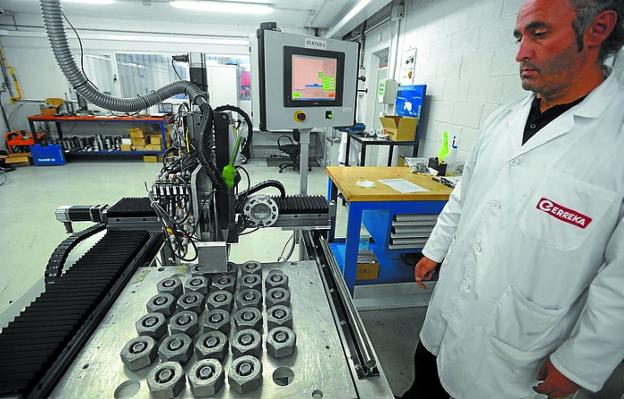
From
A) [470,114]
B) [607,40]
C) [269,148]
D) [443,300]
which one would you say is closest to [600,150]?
[607,40]

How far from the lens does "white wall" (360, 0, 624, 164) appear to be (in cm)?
205

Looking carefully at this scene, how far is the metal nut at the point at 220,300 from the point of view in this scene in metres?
0.77

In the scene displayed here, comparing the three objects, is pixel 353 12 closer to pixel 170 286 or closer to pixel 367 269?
pixel 367 269

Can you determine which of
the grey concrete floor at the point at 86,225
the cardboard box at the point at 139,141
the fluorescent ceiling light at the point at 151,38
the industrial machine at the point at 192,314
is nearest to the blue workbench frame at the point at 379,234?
the grey concrete floor at the point at 86,225

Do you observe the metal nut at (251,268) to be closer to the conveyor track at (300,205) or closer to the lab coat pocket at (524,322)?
the conveyor track at (300,205)

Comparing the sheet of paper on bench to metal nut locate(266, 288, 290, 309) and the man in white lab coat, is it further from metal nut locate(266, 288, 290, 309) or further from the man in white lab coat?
metal nut locate(266, 288, 290, 309)

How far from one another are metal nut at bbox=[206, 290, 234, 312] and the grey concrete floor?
42.9 inches

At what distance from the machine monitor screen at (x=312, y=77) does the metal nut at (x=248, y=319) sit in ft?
3.08

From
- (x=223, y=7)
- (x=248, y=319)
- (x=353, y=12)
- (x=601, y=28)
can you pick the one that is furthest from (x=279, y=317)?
(x=223, y=7)

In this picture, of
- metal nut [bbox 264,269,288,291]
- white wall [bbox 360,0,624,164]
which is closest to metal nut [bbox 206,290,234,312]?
metal nut [bbox 264,269,288,291]

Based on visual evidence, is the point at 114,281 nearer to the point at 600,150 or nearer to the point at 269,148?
the point at 600,150

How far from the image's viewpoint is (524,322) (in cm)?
83

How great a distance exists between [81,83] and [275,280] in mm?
872

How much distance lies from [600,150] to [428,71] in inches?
105
